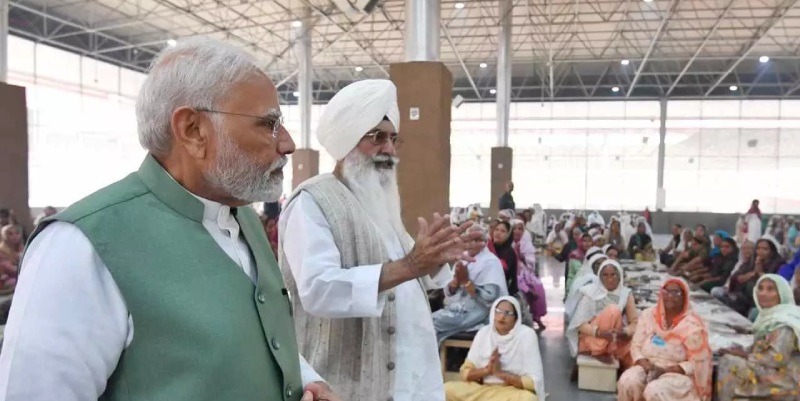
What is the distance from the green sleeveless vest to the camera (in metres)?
0.79

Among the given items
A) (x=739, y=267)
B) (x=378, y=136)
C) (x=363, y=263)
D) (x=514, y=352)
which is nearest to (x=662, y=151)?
(x=739, y=267)

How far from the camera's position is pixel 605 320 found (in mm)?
5004

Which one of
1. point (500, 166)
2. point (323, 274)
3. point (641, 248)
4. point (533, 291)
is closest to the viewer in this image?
point (323, 274)

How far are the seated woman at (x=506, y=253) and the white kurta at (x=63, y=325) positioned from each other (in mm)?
5337

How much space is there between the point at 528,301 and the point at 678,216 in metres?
15.6

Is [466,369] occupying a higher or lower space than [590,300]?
lower

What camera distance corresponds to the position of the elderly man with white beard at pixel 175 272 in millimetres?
734

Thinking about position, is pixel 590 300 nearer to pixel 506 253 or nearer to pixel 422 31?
pixel 506 253

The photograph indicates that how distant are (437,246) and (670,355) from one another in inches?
138

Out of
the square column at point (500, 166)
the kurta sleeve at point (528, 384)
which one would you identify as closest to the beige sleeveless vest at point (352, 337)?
the kurta sleeve at point (528, 384)

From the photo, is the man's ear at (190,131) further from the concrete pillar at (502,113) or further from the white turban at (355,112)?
the concrete pillar at (502,113)

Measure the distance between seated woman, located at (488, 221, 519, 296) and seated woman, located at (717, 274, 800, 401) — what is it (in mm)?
2042

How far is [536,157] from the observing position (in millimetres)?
22281

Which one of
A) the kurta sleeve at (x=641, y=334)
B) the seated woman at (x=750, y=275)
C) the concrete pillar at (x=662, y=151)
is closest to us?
the kurta sleeve at (x=641, y=334)
